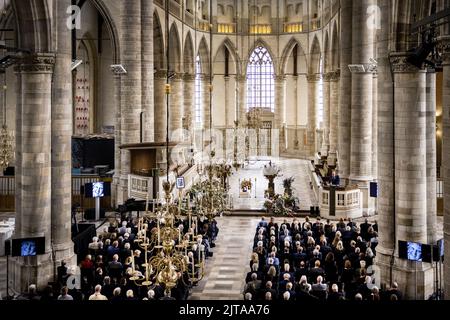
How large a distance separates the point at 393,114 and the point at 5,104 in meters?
28.5

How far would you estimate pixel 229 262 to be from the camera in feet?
77.2

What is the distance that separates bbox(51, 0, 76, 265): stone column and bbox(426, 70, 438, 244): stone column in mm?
12132

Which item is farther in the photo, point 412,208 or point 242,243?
point 242,243

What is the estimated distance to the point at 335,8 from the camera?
44156 mm

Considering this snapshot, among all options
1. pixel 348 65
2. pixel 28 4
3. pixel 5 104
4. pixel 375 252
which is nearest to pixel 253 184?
pixel 348 65

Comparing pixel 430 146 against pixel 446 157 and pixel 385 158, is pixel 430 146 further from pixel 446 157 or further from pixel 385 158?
pixel 446 157

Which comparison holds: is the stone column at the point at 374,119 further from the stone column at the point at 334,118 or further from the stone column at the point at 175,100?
the stone column at the point at 175,100

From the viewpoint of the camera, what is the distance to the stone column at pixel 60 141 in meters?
19.9

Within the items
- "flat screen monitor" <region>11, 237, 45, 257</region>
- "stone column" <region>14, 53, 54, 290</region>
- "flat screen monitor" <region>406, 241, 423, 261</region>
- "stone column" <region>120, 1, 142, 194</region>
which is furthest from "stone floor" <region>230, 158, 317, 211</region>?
"flat screen monitor" <region>11, 237, 45, 257</region>

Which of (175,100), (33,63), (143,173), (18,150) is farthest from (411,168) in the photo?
(175,100)

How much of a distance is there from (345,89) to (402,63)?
1520 cm

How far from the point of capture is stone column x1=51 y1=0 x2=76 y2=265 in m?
19.9

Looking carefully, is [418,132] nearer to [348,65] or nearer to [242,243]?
[242,243]

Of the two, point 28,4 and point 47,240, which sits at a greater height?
point 28,4
